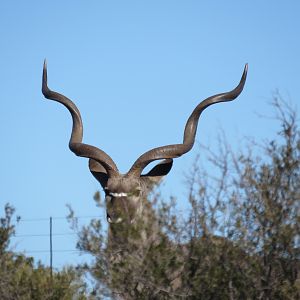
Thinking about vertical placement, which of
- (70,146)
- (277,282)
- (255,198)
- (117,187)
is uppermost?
(70,146)

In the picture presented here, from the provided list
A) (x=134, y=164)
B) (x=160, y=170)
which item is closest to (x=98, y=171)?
(x=134, y=164)

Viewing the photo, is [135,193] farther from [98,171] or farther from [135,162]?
[98,171]

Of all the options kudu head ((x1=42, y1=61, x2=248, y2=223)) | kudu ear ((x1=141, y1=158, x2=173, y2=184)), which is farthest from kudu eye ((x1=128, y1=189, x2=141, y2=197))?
kudu ear ((x1=141, y1=158, x2=173, y2=184))

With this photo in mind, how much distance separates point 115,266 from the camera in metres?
9.45

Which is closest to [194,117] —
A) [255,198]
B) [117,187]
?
[117,187]

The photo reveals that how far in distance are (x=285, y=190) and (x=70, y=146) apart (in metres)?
4.43

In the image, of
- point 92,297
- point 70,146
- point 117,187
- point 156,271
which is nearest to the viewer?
point 156,271

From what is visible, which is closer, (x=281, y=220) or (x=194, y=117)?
(x=281, y=220)

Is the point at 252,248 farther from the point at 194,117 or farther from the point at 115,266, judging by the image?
the point at 194,117

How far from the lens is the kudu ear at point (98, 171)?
1303 cm

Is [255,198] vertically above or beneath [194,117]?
beneath

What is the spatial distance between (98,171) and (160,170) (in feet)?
2.63

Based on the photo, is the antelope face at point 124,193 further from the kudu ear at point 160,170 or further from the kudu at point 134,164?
the kudu ear at point 160,170

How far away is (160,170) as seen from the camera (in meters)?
13.1
